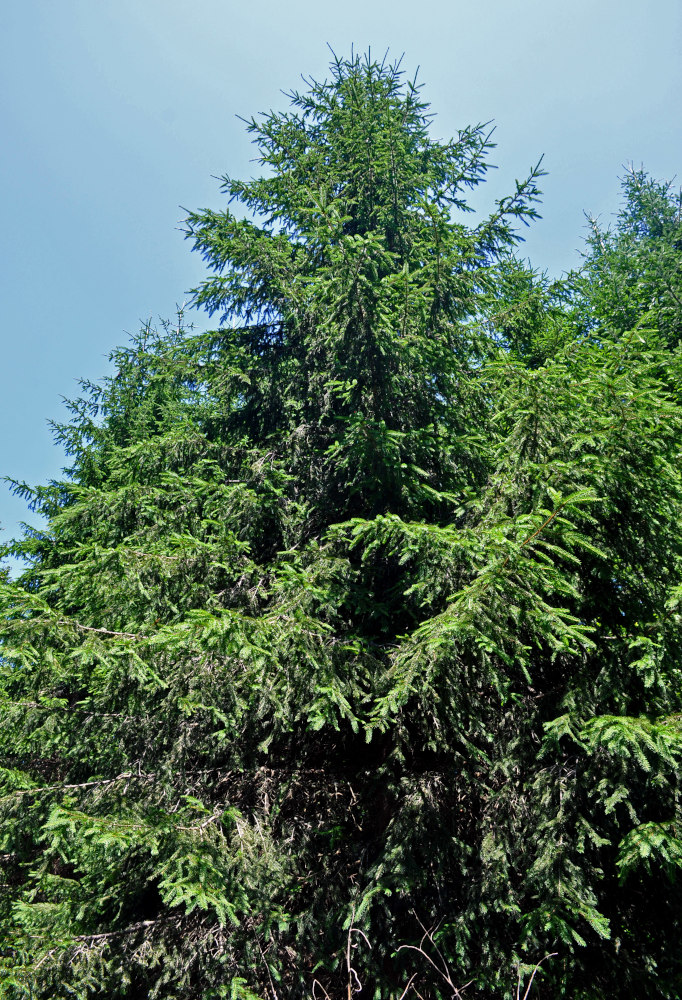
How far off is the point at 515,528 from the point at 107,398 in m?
11.0

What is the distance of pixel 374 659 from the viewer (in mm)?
5594

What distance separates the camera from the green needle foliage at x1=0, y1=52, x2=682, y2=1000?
470 centimetres

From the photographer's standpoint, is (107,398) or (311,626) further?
(107,398)

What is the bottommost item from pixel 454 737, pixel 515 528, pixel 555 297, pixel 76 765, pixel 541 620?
pixel 454 737

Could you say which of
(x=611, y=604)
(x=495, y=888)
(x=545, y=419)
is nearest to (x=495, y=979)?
(x=495, y=888)

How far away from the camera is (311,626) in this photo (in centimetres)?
506

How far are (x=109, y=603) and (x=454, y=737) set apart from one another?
376 cm

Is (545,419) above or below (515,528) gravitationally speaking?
above

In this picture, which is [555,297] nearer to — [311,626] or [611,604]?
[611,604]

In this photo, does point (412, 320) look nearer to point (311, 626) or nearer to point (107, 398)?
point (311, 626)

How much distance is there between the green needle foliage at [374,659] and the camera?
4.70 m

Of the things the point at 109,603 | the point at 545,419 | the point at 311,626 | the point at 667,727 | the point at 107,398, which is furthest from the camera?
the point at 107,398

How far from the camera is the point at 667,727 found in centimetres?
429

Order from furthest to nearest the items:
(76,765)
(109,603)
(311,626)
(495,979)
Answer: (76,765)
(109,603)
(311,626)
(495,979)
